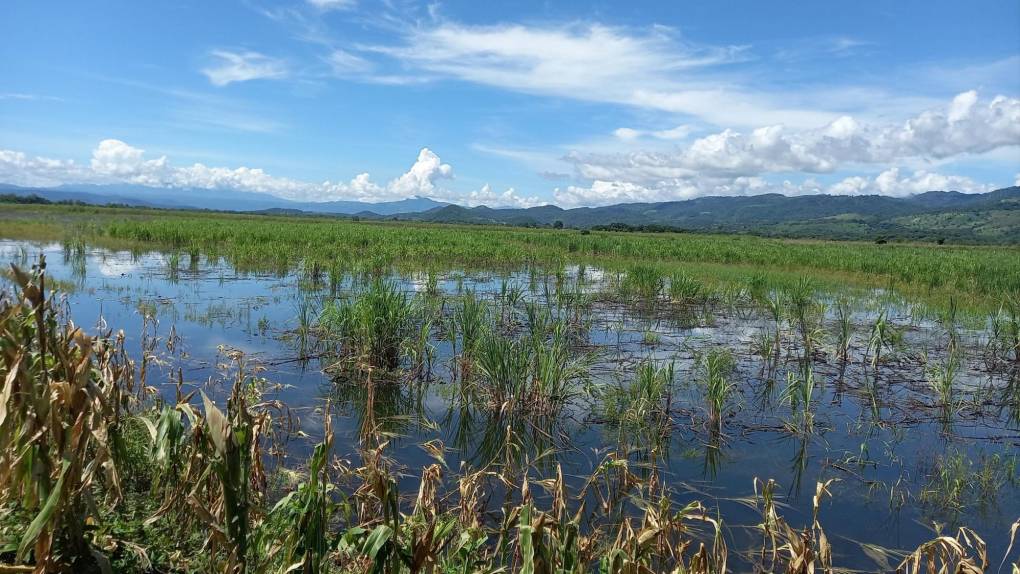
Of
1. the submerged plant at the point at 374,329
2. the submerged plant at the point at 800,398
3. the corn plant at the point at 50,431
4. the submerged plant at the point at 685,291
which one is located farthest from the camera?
the submerged plant at the point at 685,291

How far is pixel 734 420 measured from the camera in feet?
23.0

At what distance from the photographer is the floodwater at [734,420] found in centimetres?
505

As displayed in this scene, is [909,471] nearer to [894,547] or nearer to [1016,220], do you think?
[894,547]

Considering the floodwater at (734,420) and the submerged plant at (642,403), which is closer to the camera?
the floodwater at (734,420)

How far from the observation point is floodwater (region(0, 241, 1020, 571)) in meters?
5.05

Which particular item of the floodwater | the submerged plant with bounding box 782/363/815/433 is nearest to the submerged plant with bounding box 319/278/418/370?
the floodwater

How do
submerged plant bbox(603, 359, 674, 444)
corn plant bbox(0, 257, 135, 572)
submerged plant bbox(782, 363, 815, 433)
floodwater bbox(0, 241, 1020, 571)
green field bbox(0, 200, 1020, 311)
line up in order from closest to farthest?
A: corn plant bbox(0, 257, 135, 572)
floodwater bbox(0, 241, 1020, 571)
submerged plant bbox(603, 359, 674, 444)
submerged plant bbox(782, 363, 815, 433)
green field bbox(0, 200, 1020, 311)

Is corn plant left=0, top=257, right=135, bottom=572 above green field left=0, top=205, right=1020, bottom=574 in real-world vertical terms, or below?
above

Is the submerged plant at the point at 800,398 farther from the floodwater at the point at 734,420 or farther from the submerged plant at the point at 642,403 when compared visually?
the submerged plant at the point at 642,403

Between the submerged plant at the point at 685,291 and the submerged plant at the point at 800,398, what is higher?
the submerged plant at the point at 685,291

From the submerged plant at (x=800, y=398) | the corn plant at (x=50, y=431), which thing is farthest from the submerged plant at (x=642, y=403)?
the corn plant at (x=50, y=431)

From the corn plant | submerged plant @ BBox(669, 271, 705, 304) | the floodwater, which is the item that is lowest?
the floodwater

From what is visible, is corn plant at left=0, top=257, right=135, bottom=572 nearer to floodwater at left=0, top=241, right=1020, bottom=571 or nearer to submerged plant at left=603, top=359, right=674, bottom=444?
floodwater at left=0, top=241, right=1020, bottom=571

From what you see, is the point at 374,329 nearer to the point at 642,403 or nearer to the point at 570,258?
the point at 642,403
